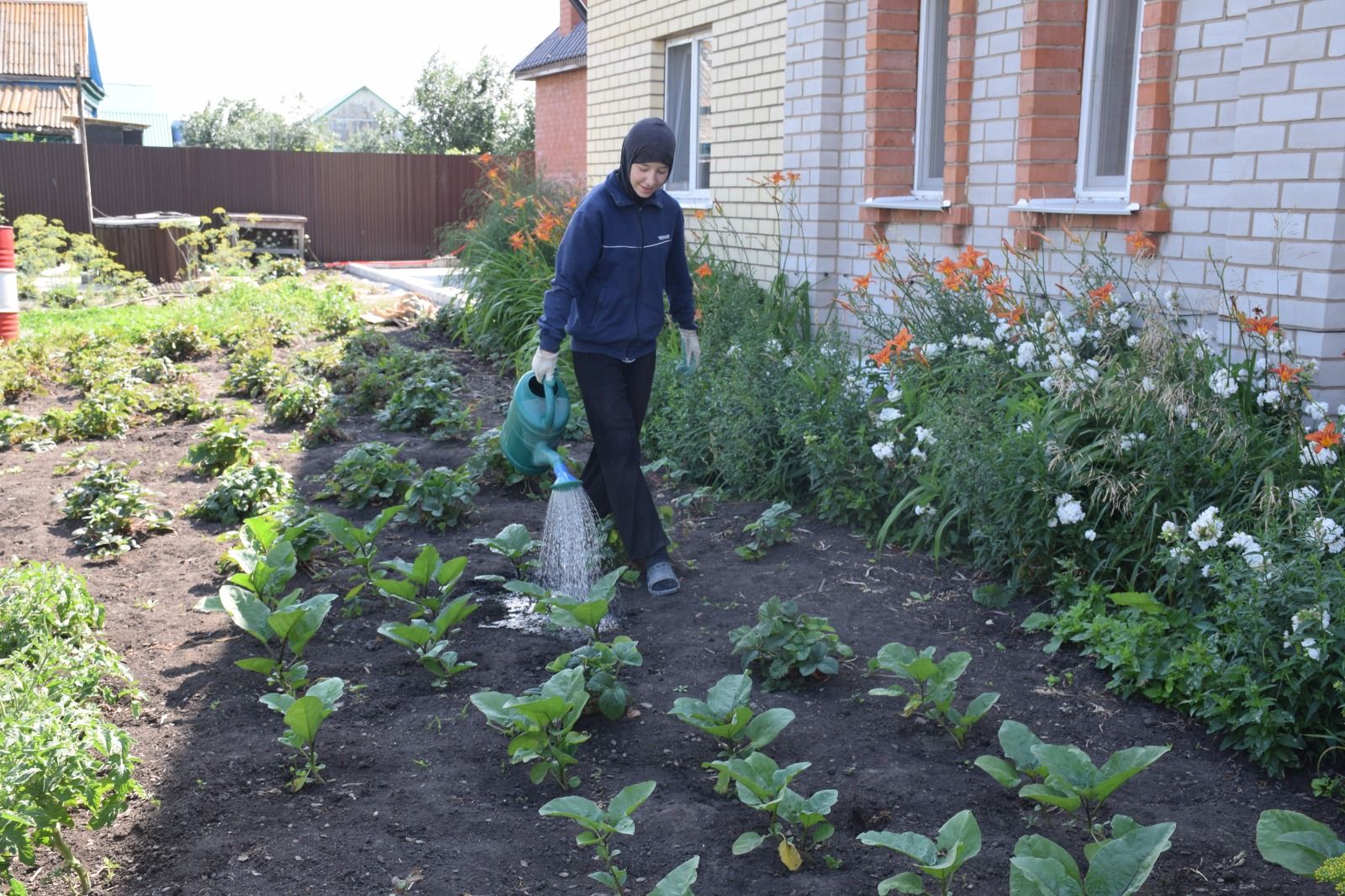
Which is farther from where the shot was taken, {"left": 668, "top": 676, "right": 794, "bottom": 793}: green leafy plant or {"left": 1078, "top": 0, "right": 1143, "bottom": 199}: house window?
{"left": 1078, "top": 0, "right": 1143, "bottom": 199}: house window

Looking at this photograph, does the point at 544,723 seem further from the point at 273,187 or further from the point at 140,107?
the point at 140,107

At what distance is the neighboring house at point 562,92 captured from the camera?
1795 centimetres

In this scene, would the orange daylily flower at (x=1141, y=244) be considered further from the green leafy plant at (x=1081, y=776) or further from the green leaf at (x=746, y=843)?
the green leaf at (x=746, y=843)

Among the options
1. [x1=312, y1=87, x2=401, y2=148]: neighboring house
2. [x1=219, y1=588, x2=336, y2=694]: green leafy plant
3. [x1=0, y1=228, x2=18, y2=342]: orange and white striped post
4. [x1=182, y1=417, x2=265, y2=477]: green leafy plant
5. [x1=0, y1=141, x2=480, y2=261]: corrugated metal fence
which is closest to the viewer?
[x1=219, y1=588, x2=336, y2=694]: green leafy plant

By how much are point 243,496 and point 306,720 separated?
2.77 m

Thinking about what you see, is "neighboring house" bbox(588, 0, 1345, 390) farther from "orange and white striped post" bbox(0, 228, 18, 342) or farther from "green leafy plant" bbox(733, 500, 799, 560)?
"orange and white striped post" bbox(0, 228, 18, 342)

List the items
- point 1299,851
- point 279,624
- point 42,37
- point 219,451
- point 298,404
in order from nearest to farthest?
point 1299,851, point 279,624, point 219,451, point 298,404, point 42,37

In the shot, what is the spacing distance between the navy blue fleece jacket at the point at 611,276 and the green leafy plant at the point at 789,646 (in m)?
1.39

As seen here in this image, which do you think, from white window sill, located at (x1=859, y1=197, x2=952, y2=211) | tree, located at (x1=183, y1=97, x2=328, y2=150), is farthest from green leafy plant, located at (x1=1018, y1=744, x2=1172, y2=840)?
tree, located at (x1=183, y1=97, x2=328, y2=150)

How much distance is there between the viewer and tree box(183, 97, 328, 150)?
3812 cm

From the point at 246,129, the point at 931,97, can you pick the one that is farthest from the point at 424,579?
the point at 246,129

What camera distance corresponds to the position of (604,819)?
264 centimetres

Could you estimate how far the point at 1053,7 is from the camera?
19.0 ft

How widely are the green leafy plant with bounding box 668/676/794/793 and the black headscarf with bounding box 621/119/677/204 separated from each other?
6.80 ft
